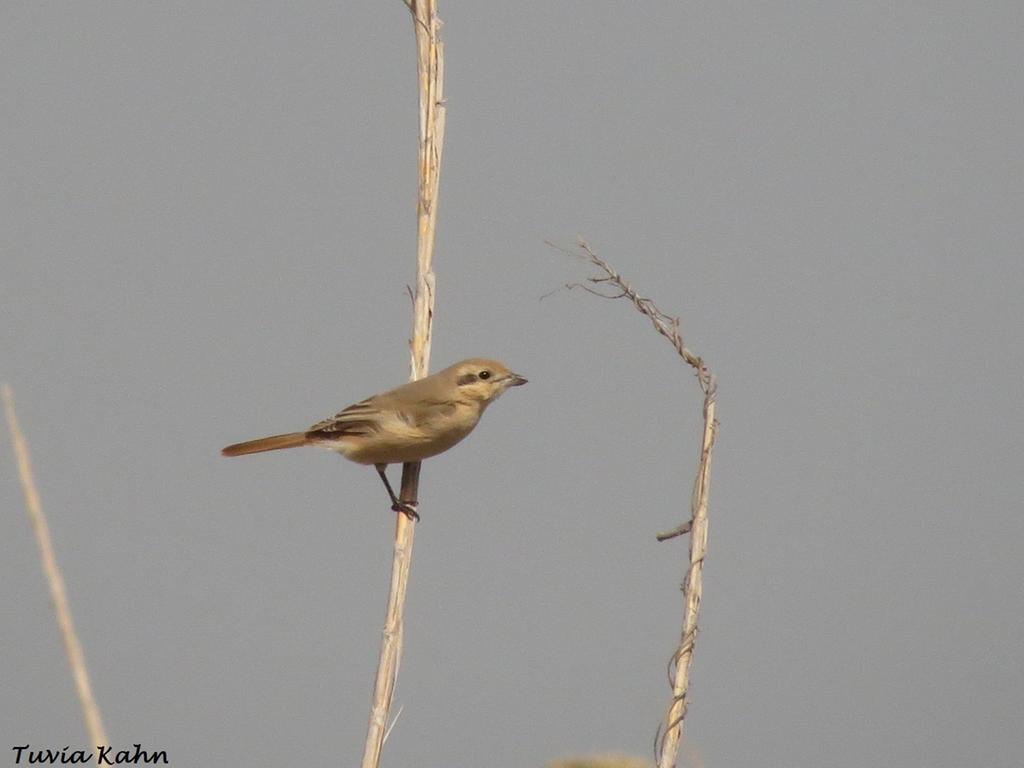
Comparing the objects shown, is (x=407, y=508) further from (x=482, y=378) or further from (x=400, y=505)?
(x=482, y=378)

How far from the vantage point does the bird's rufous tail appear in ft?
14.1

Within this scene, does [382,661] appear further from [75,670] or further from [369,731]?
[75,670]

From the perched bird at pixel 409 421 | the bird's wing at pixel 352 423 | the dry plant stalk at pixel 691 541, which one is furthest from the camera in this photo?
the bird's wing at pixel 352 423

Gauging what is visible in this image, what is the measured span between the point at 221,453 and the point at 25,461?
270cm

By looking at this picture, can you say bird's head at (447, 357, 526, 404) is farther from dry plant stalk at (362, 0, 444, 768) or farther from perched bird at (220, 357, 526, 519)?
dry plant stalk at (362, 0, 444, 768)

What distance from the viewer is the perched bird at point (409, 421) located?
394 cm

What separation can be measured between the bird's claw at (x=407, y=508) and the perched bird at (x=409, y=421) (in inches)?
11.0

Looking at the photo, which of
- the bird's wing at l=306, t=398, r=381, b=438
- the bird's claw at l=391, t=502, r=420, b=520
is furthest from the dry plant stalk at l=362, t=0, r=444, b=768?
the bird's wing at l=306, t=398, r=381, b=438

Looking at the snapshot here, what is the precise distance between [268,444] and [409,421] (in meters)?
0.67

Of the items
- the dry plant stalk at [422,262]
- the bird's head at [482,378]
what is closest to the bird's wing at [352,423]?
the bird's head at [482,378]

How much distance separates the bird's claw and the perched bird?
280 millimetres

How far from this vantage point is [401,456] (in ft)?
13.5

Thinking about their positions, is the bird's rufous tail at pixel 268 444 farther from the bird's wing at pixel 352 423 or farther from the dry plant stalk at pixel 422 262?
the dry plant stalk at pixel 422 262

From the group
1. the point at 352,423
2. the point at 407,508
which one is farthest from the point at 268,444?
the point at 407,508
